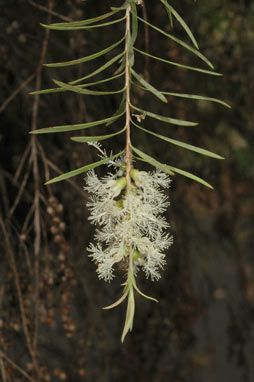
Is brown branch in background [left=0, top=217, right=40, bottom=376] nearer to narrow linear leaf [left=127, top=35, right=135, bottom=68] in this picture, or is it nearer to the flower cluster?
the flower cluster

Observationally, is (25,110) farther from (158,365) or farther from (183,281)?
(158,365)

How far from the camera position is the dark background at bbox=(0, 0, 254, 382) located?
93cm

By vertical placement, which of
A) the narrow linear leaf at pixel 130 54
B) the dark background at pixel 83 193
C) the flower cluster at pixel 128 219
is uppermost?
the narrow linear leaf at pixel 130 54

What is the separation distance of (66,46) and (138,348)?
798 mm

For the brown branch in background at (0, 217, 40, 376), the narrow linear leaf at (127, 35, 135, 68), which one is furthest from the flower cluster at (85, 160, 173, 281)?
the brown branch in background at (0, 217, 40, 376)

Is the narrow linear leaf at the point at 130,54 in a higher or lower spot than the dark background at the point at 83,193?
higher

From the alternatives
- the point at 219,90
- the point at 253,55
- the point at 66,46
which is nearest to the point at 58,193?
the point at 66,46

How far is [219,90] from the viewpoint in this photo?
150 cm

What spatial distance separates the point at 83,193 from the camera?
35.8 inches

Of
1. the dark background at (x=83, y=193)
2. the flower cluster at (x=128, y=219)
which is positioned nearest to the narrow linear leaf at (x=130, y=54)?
the flower cluster at (x=128, y=219)

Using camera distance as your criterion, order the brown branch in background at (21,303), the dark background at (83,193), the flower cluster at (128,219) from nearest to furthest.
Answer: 1. the flower cluster at (128,219)
2. the brown branch in background at (21,303)
3. the dark background at (83,193)

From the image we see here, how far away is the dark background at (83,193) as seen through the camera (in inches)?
36.7

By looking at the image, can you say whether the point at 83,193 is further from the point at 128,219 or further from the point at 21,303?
the point at 128,219

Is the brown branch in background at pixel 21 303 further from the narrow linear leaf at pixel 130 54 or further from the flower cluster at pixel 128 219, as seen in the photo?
the narrow linear leaf at pixel 130 54
